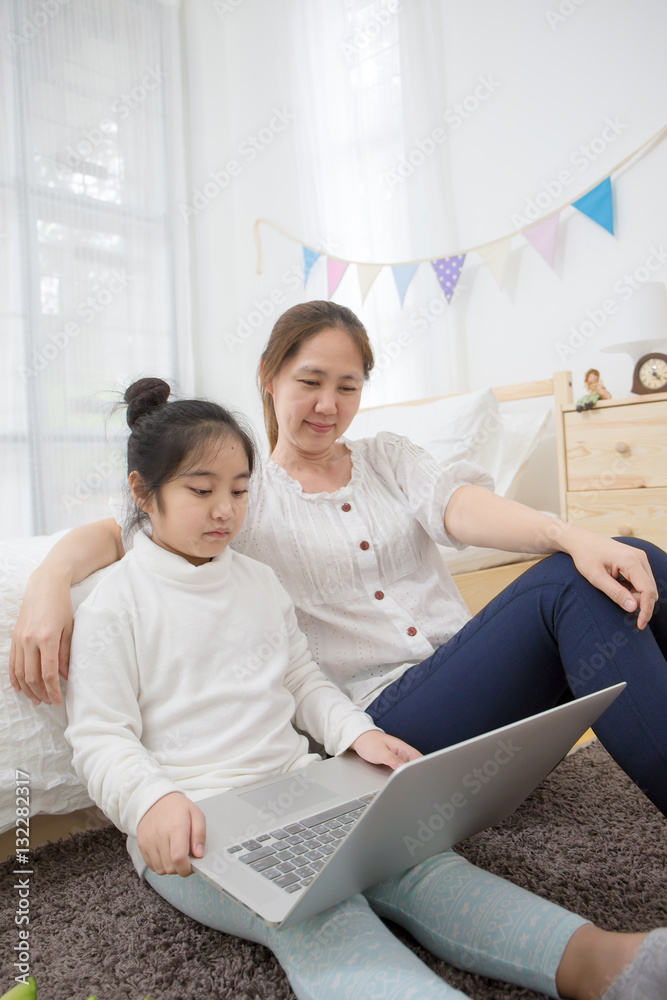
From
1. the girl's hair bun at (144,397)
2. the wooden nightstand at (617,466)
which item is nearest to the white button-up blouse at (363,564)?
the girl's hair bun at (144,397)

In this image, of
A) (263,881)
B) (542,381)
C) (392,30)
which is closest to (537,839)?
(263,881)

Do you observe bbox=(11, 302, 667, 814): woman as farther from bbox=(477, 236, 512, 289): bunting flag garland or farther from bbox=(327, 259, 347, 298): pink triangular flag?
bbox=(327, 259, 347, 298): pink triangular flag

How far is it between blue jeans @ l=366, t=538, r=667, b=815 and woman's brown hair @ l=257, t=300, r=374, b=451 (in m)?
0.48

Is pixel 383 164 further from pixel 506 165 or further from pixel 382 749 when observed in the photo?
pixel 382 749

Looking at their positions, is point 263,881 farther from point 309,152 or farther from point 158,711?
point 309,152

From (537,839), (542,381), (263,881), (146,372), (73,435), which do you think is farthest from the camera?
(146,372)

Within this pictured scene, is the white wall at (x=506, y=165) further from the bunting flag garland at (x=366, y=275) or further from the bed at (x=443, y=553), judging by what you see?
the bed at (x=443, y=553)

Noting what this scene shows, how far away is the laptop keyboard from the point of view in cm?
64

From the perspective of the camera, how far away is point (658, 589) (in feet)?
2.89

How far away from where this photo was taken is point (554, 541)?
3.07 ft

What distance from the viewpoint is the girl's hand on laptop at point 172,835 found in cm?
67

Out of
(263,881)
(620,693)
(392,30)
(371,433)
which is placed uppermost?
(392,30)

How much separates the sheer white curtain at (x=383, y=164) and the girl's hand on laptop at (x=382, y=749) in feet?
6.48

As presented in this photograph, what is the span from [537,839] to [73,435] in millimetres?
2548
